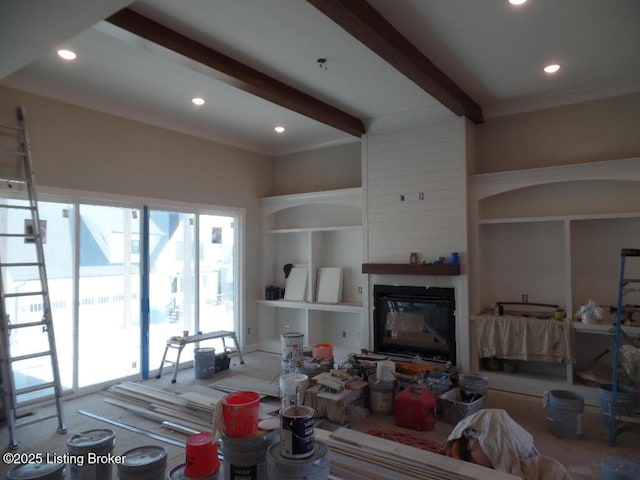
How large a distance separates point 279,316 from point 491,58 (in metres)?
4.87

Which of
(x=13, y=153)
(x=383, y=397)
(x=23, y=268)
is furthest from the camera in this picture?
(x=23, y=268)

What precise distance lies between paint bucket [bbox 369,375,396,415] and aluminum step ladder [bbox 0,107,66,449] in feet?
9.49

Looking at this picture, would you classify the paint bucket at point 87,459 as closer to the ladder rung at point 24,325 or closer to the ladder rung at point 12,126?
the ladder rung at point 24,325

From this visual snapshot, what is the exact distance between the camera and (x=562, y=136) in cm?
467

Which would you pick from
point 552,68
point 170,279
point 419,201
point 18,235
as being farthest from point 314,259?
point 552,68

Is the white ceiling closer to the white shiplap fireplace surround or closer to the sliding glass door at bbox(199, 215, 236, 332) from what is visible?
the white shiplap fireplace surround

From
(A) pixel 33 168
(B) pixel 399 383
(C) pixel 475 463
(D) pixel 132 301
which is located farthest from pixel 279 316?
(C) pixel 475 463

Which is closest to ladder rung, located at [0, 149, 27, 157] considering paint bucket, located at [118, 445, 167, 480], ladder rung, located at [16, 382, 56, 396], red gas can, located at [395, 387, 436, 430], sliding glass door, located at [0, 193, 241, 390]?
sliding glass door, located at [0, 193, 241, 390]

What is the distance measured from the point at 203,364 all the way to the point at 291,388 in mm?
2201

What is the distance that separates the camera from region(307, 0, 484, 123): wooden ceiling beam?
2773mm

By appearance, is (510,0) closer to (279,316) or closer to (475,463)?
(475,463)

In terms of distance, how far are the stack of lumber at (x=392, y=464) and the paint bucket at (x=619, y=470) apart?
0.86 meters

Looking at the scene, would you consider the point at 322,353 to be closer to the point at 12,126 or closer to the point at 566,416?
the point at 566,416

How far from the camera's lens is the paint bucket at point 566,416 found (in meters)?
3.46
